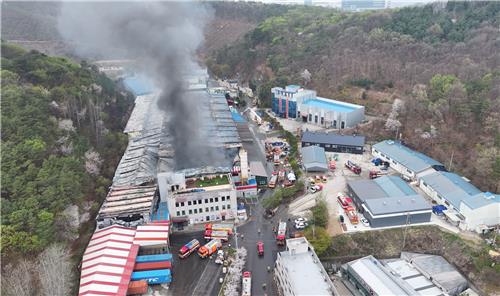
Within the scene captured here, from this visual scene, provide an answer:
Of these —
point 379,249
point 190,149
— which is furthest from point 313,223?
point 190,149

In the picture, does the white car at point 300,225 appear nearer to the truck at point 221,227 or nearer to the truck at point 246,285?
the truck at point 221,227

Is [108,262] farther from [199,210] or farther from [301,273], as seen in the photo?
[301,273]

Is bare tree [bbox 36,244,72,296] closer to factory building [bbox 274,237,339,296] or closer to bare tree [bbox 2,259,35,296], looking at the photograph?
bare tree [bbox 2,259,35,296]

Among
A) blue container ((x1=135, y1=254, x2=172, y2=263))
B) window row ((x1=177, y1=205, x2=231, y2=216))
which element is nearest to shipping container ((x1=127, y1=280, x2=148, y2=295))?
blue container ((x1=135, y1=254, x2=172, y2=263))

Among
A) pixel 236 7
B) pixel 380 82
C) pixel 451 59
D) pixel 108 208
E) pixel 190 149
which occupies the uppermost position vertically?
pixel 236 7

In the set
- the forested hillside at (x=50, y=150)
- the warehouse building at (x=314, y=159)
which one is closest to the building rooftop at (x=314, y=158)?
the warehouse building at (x=314, y=159)

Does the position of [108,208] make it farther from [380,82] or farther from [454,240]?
[380,82]
